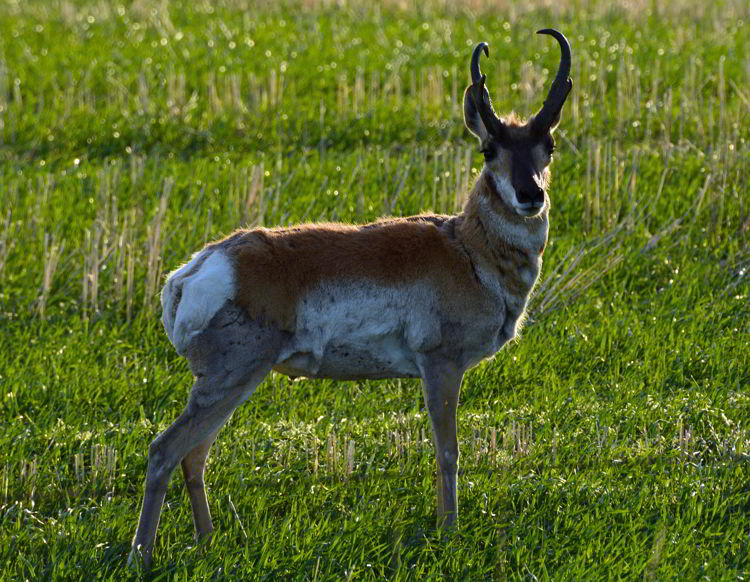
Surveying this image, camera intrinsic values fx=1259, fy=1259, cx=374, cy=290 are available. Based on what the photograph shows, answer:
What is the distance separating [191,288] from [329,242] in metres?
0.77

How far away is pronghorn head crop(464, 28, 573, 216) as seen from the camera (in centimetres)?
655

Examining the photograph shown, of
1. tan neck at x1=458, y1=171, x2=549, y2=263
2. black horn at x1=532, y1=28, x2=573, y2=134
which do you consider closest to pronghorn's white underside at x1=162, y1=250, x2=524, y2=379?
tan neck at x1=458, y1=171, x2=549, y2=263

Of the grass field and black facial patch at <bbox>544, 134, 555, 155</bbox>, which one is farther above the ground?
black facial patch at <bbox>544, 134, 555, 155</bbox>

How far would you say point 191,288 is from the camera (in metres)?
6.30

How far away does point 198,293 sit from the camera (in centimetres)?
626

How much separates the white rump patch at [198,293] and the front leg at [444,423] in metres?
1.17

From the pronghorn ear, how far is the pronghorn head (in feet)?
0.10

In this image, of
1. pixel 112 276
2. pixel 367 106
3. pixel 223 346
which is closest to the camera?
pixel 223 346

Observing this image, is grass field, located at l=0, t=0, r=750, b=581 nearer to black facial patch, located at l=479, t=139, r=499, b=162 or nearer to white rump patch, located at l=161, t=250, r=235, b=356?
white rump patch, located at l=161, t=250, r=235, b=356

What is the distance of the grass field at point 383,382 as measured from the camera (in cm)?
648

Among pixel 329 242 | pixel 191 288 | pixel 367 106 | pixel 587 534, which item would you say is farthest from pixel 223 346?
pixel 367 106

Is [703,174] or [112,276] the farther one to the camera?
[703,174]

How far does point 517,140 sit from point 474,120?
359mm

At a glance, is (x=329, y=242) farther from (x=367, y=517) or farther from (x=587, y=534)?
(x=587, y=534)
